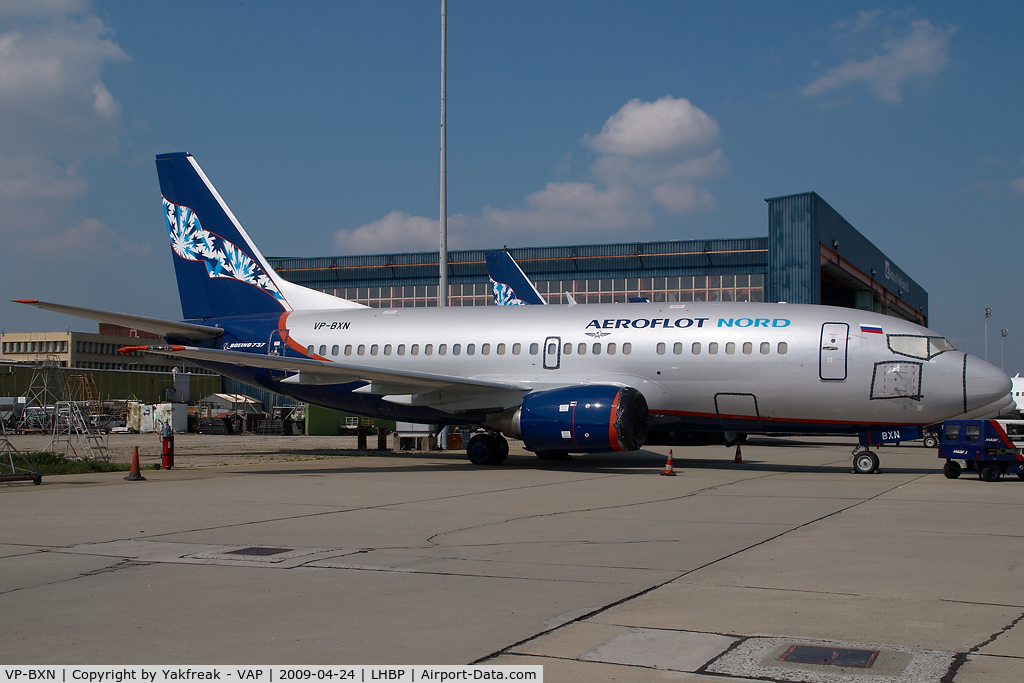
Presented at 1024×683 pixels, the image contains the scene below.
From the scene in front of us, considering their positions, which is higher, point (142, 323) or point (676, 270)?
point (676, 270)

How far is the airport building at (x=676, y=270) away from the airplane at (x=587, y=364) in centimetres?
2294

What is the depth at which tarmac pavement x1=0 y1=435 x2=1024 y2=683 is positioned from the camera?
4926 millimetres

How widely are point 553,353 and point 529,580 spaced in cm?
1373

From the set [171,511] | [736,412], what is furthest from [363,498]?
[736,412]

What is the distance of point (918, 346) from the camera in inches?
706

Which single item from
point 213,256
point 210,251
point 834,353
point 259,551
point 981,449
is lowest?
point 259,551

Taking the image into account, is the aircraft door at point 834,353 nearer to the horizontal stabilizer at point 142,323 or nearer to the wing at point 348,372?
the wing at point 348,372

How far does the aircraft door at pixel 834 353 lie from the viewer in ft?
59.3

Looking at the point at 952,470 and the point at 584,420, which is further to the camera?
the point at 584,420

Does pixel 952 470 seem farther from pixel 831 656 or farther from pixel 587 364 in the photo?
pixel 831 656

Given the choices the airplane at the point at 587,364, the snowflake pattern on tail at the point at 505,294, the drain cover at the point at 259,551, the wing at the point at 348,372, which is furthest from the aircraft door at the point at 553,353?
the snowflake pattern on tail at the point at 505,294

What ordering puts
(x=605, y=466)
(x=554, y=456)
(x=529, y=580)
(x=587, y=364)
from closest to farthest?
(x=529, y=580) → (x=587, y=364) → (x=605, y=466) → (x=554, y=456)

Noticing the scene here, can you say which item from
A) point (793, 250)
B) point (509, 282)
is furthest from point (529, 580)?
point (793, 250)
